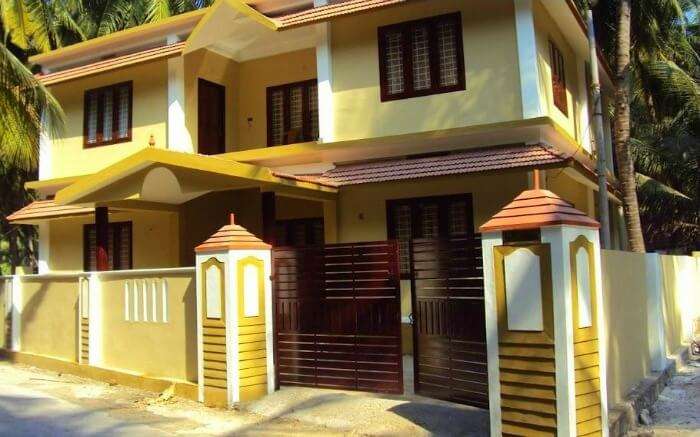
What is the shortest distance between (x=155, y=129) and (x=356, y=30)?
206 inches

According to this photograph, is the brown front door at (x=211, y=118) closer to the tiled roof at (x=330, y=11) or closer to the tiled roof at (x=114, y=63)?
the tiled roof at (x=114, y=63)

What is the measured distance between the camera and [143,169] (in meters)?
10.6

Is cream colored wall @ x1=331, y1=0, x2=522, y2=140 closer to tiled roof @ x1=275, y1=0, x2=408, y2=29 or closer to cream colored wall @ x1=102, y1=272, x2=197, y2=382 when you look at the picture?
tiled roof @ x1=275, y1=0, x2=408, y2=29

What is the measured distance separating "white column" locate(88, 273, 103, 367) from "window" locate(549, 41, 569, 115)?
28.8 feet

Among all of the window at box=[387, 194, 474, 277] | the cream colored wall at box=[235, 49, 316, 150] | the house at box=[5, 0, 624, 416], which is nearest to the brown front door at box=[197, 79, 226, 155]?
the house at box=[5, 0, 624, 416]

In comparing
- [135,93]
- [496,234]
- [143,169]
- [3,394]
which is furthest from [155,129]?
[496,234]

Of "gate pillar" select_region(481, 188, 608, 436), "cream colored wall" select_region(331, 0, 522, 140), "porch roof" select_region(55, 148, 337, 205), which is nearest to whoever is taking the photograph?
"gate pillar" select_region(481, 188, 608, 436)

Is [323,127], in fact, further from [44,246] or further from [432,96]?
[44,246]

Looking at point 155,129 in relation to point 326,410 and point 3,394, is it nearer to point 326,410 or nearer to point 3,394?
point 3,394

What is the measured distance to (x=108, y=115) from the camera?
15.3 metres

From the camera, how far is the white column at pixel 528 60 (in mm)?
10703

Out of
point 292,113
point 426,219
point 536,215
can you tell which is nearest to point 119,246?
point 292,113

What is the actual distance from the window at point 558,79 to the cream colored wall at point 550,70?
0.45 feet

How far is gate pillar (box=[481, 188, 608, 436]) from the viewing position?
523cm
